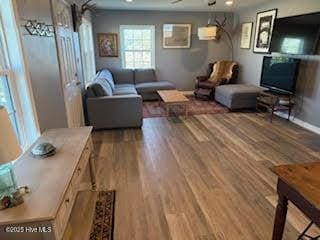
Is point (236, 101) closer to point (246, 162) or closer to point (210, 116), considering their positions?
point (210, 116)

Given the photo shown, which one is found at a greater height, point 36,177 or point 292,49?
point 292,49

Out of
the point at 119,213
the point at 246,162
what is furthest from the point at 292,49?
the point at 119,213

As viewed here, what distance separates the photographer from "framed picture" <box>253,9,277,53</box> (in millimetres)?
5188

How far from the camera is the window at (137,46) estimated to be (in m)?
6.62

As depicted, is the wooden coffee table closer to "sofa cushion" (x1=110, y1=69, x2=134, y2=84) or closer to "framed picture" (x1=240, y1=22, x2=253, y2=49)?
"sofa cushion" (x1=110, y1=69, x2=134, y2=84)

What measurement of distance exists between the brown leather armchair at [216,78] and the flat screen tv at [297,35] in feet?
5.25

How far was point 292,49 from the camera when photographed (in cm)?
434

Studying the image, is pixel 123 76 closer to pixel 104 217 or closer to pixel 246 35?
pixel 246 35

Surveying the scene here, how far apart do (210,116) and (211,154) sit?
191 cm

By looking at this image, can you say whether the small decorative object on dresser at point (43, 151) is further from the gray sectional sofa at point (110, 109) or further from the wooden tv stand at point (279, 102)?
the wooden tv stand at point (279, 102)

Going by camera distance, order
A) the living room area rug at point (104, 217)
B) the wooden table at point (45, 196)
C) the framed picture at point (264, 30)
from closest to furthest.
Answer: the wooden table at point (45, 196) → the living room area rug at point (104, 217) → the framed picture at point (264, 30)

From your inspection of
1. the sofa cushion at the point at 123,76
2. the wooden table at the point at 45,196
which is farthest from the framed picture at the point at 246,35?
the wooden table at the point at 45,196

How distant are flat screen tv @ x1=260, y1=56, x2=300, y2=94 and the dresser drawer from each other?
4388 millimetres

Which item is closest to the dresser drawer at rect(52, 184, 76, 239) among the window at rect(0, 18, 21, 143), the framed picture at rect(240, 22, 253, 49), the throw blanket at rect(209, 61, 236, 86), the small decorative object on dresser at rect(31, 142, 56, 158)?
the small decorative object on dresser at rect(31, 142, 56, 158)
